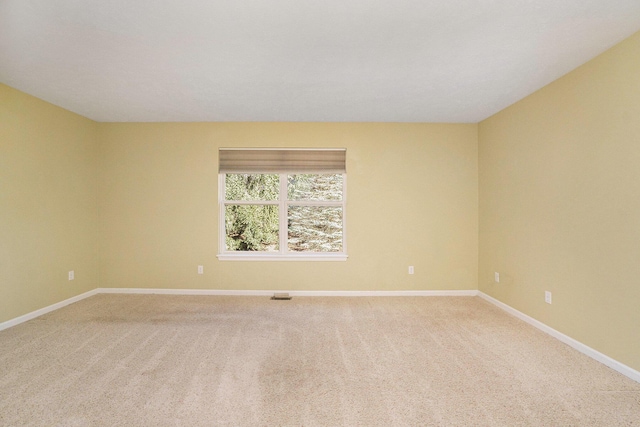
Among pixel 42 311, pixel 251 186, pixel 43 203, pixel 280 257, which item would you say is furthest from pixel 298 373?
pixel 43 203

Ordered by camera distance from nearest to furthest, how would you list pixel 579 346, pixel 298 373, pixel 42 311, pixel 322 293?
1. pixel 298 373
2. pixel 579 346
3. pixel 42 311
4. pixel 322 293

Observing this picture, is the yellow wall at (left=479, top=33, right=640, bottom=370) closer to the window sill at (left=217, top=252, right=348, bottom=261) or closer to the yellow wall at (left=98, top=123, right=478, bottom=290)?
the yellow wall at (left=98, top=123, right=478, bottom=290)

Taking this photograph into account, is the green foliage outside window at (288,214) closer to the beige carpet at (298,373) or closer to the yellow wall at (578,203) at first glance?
the beige carpet at (298,373)

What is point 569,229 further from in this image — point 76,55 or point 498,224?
point 76,55

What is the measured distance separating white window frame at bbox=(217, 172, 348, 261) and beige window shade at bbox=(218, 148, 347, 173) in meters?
0.14

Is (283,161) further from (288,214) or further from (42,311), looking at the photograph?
(42,311)

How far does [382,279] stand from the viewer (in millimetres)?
4543

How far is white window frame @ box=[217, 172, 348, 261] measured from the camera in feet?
15.0

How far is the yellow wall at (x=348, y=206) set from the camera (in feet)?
14.9

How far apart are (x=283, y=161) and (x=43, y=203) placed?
294 centimetres

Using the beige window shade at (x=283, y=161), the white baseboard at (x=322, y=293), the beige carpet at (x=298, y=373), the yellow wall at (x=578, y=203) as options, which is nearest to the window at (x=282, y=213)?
the beige window shade at (x=283, y=161)

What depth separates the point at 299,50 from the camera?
246 centimetres

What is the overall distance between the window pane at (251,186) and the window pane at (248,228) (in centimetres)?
15

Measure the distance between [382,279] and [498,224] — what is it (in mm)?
1699
